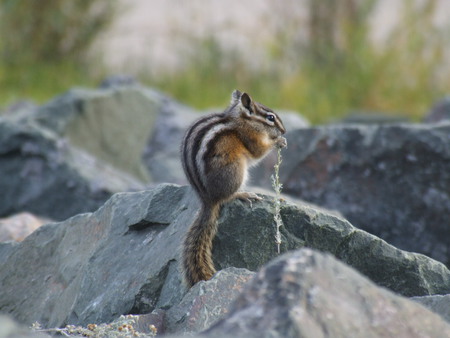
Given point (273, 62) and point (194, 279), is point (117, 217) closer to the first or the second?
point (194, 279)

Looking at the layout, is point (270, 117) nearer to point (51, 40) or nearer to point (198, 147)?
point (198, 147)

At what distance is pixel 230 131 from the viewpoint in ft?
15.5

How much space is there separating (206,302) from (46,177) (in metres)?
3.97

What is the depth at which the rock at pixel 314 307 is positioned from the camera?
2.41 metres

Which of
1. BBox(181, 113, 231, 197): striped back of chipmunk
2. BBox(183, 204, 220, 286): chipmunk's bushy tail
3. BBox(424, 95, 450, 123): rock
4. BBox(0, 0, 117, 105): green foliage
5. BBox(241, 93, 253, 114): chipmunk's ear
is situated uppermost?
BBox(0, 0, 117, 105): green foliage

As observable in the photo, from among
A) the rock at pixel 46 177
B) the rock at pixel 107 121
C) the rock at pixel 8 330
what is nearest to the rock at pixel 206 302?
the rock at pixel 8 330

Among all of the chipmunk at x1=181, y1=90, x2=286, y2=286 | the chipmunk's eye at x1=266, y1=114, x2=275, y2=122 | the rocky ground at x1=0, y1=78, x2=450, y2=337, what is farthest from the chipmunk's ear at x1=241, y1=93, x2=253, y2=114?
the rocky ground at x1=0, y1=78, x2=450, y2=337

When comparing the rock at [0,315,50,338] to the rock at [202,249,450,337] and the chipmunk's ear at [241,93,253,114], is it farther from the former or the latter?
the chipmunk's ear at [241,93,253,114]

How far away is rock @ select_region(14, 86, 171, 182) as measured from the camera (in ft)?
28.5

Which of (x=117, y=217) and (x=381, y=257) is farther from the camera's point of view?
(x=117, y=217)

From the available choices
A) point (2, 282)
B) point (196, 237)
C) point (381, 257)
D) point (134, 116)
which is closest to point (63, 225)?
point (2, 282)

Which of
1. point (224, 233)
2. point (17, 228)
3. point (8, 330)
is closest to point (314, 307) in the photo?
point (8, 330)

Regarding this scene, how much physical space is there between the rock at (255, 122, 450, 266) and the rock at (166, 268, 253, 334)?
292 centimetres

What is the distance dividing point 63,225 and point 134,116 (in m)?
4.74
